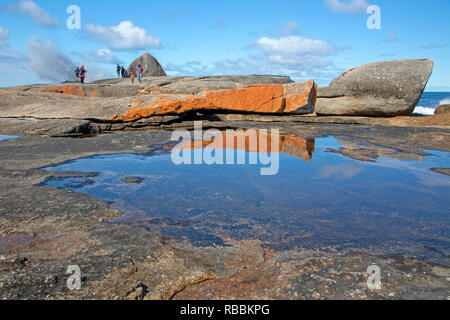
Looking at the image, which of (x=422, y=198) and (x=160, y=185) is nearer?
(x=422, y=198)

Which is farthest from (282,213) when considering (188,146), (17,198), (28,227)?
(188,146)

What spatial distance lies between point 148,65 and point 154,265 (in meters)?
24.0

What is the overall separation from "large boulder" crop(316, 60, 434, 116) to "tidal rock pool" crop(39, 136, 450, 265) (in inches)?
183

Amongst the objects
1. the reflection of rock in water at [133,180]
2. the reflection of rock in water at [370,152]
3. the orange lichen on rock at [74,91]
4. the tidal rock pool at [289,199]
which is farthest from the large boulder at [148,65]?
the reflection of rock in water at [133,180]

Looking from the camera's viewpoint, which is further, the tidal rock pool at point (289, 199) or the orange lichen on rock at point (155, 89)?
the orange lichen on rock at point (155, 89)

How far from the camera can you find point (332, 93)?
9.62 meters

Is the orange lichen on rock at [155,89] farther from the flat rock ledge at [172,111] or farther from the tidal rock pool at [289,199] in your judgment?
the tidal rock pool at [289,199]

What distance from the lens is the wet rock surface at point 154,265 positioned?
1396 millimetres

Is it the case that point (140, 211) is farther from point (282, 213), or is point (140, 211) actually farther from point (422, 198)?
point (422, 198)

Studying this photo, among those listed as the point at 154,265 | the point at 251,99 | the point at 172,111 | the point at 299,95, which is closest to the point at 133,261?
the point at 154,265

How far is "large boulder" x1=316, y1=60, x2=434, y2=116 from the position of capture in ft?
28.0

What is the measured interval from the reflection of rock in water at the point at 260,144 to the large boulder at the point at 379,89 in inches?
149

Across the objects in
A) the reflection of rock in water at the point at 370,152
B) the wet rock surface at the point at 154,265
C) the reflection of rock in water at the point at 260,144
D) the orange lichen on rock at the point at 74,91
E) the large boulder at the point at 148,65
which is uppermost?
the large boulder at the point at 148,65
